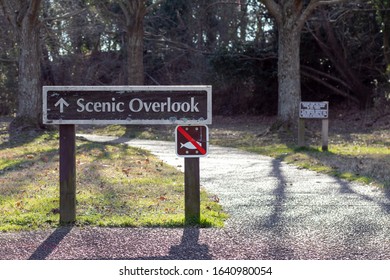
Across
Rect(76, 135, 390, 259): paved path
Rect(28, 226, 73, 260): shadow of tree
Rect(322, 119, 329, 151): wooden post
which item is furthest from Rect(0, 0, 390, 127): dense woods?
Rect(28, 226, 73, 260): shadow of tree

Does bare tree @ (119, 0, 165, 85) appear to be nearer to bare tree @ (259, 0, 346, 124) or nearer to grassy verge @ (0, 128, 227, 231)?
bare tree @ (259, 0, 346, 124)

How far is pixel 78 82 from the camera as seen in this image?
43.4 m

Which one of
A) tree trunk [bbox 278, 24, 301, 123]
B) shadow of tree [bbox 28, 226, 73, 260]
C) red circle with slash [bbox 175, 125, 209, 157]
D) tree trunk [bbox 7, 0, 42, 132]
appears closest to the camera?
shadow of tree [bbox 28, 226, 73, 260]

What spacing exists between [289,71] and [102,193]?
540 inches

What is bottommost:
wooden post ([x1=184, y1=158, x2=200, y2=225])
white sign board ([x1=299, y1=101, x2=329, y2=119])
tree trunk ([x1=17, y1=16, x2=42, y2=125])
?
wooden post ([x1=184, y1=158, x2=200, y2=225])

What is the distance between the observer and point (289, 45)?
22.4 meters

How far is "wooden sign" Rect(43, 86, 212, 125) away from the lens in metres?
7.46

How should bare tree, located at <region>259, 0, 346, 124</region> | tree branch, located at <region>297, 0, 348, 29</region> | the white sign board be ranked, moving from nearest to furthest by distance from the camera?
the white sign board, tree branch, located at <region>297, 0, 348, 29</region>, bare tree, located at <region>259, 0, 346, 124</region>

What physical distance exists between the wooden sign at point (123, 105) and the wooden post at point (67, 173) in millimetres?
242

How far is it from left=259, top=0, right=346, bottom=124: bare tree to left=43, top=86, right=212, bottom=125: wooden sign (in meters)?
15.4

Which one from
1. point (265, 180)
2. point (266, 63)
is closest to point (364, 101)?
point (266, 63)

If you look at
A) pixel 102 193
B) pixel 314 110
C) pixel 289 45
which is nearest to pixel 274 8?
pixel 289 45

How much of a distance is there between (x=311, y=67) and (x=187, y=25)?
28.6 feet

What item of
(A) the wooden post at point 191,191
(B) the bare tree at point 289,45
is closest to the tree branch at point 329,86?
(B) the bare tree at point 289,45
